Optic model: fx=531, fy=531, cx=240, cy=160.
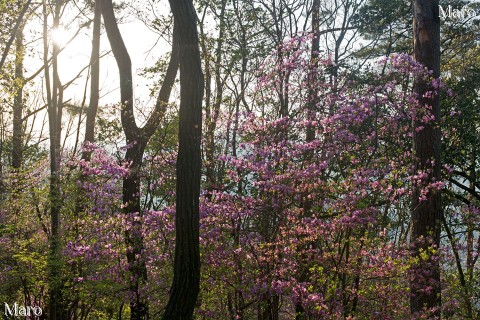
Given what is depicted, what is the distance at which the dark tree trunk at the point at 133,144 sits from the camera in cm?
671

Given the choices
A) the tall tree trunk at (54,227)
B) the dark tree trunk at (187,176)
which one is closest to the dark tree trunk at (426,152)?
the dark tree trunk at (187,176)

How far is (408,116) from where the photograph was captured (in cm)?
732

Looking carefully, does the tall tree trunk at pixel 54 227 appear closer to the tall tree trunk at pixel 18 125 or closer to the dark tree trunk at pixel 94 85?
the dark tree trunk at pixel 94 85

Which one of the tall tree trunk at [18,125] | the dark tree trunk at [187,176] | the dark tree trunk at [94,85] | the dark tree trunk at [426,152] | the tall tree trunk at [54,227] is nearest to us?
the dark tree trunk at [187,176]

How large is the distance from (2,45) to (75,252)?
8.28 m

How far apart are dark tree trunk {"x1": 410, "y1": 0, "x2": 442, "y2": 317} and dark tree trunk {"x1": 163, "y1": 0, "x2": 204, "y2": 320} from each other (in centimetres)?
304

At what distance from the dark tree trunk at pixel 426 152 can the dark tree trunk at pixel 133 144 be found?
3.52m

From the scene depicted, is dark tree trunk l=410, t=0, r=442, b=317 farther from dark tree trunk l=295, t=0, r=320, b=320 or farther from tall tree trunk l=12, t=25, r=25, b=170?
tall tree trunk l=12, t=25, r=25, b=170

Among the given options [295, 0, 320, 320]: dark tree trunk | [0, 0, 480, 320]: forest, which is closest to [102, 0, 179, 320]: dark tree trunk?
[0, 0, 480, 320]: forest

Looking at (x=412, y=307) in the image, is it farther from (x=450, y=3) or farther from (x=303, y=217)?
(x=450, y=3)

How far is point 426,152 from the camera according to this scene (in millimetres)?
7672

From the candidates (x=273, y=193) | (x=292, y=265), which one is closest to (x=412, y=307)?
(x=292, y=265)

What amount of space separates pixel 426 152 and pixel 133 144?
429 centimetres

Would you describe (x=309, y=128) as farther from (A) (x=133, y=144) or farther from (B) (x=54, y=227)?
(B) (x=54, y=227)
